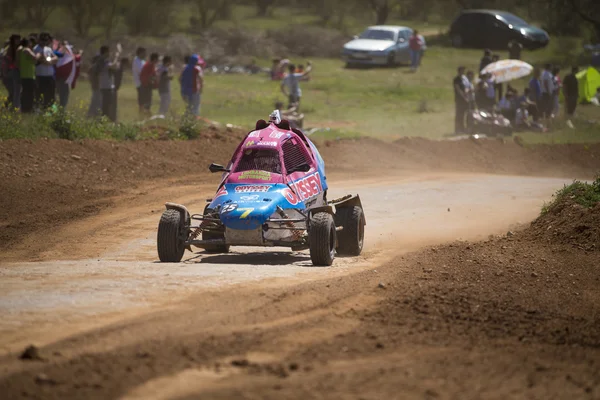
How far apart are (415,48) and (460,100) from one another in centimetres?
1361

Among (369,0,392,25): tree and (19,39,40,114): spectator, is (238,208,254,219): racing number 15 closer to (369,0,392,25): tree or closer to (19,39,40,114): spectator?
(19,39,40,114): spectator

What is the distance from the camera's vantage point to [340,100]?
112ft

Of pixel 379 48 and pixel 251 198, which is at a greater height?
pixel 251 198

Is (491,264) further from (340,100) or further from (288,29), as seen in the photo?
(288,29)

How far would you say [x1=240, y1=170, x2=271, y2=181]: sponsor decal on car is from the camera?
13237 millimetres

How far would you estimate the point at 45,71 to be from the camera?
22.9 meters

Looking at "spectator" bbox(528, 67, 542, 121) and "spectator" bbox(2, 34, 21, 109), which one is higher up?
"spectator" bbox(2, 34, 21, 109)

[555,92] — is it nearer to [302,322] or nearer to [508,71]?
[508,71]

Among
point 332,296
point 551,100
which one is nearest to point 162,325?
point 332,296

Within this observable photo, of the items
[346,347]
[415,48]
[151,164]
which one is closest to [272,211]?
[346,347]

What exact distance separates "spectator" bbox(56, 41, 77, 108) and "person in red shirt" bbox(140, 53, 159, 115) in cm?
240

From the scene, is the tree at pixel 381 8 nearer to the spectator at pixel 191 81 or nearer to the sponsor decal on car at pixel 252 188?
the spectator at pixel 191 81

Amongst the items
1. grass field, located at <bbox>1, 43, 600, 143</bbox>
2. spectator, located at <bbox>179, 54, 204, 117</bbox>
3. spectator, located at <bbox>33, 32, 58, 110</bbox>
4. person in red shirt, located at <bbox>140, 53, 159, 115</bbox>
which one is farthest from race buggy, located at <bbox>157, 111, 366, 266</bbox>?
person in red shirt, located at <bbox>140, 53, 159, 115</bbox>

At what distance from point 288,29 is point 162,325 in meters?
40.8
